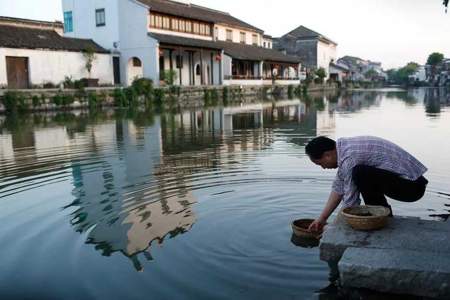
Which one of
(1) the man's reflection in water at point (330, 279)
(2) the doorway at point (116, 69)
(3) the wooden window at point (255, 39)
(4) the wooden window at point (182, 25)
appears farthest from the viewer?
(3) the wooden window at point (255, 39)

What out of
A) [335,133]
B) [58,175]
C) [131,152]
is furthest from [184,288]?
[335,133]

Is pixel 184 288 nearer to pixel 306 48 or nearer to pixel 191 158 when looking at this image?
pixel 191 158

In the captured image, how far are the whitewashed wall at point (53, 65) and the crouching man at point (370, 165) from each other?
86.8 feet

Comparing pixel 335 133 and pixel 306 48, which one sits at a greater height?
pixel 306 48

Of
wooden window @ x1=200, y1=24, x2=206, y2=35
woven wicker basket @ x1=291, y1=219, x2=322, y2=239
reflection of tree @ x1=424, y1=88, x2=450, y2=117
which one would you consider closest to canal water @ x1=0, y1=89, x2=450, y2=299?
woven wicker basket @ x1=291, y1=219, x2=322, y2=239

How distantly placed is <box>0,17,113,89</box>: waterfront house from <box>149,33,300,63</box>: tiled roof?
4728mm

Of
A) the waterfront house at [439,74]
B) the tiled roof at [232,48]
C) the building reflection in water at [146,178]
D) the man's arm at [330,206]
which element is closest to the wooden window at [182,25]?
the tiled roof at [232,48]

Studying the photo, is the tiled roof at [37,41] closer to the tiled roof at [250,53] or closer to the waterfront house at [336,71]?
the tiled roof at [250,53]

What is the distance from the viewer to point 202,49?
3716cm

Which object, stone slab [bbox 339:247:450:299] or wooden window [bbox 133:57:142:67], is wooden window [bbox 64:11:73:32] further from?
stone slab [bbox 339:247:450:299]

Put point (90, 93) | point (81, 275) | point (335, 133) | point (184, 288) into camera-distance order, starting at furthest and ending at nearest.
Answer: point (90, 93), point (335, 133), point (81, 275), point (184, 288)

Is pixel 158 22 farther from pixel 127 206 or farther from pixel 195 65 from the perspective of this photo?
pixel 127 206

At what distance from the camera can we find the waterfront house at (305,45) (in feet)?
227

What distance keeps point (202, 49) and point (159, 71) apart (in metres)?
4.85
